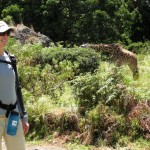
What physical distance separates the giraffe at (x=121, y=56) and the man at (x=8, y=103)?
20.8ft

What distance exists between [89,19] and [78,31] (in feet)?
2.29

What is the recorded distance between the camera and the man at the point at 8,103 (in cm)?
439

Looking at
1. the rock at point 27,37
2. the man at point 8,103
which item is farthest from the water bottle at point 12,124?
the rock at point 27,37

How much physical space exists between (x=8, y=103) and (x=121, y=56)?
7359mm

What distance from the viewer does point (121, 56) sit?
11.5m

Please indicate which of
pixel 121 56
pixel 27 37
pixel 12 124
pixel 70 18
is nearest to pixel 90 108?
pixel 12 124

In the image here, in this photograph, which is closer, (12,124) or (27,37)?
(12,124)

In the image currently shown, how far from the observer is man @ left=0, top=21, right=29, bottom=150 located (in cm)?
439

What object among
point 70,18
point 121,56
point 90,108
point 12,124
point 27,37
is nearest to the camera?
point 12,124

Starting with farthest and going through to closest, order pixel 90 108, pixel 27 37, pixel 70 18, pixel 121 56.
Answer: pixel 70 18, pixel 27 37, pixel 121 56, pixel 90 108

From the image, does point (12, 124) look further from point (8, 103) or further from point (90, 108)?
point (90, 108)

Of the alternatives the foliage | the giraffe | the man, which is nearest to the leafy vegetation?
the giraffe

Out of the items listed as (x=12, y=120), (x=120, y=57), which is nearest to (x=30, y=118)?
(x=12, y=120)

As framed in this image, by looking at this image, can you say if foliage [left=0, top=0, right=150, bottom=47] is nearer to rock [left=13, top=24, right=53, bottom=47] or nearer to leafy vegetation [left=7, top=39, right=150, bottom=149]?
rock [left=13, top=24, right=53, bottom=47]
